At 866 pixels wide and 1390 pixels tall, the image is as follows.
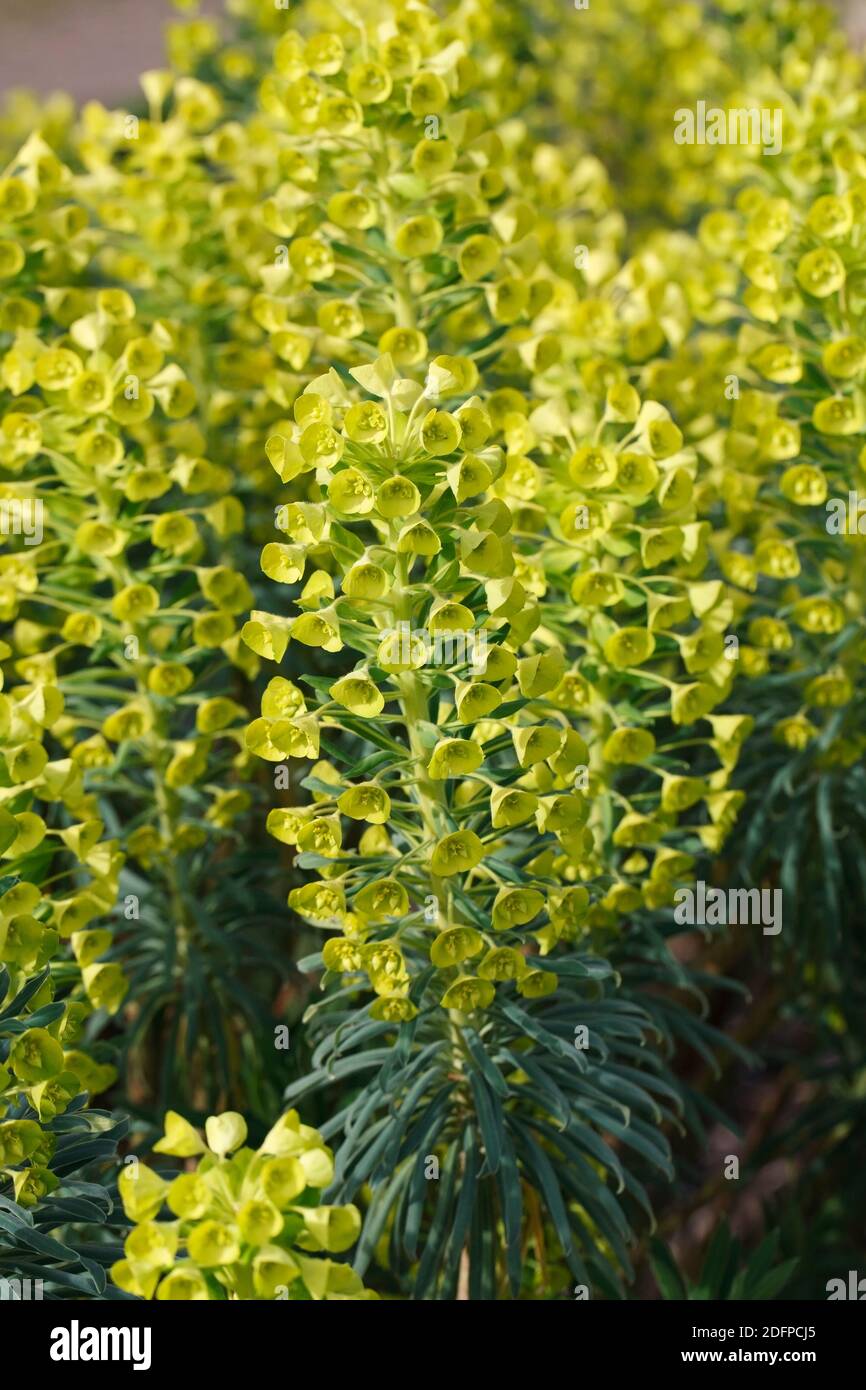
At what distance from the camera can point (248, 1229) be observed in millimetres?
1131

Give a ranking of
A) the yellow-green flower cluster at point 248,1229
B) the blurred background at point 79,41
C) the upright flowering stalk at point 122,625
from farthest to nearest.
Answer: the blurred background at point 79,41
the upright flowering stalk at point 122,625
the yellow-green flower cluster at point 248,1229

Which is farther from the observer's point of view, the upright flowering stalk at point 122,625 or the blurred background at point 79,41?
the blurred background at point 79,41

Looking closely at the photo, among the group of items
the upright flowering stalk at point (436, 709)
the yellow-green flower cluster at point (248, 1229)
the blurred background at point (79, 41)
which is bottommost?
the yellow-green flower cluster at point (248, 1229)

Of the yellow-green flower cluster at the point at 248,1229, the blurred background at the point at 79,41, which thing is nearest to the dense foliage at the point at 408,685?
the yellow-green flower cluster at the point at 248,1229

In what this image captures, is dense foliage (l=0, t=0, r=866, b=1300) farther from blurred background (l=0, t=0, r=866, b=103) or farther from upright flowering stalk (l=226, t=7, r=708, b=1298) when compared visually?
blurred background (l=0, t=0, r=866, b=103)

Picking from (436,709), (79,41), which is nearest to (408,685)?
(436,709)

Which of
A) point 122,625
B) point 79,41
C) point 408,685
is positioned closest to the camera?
point 408,685

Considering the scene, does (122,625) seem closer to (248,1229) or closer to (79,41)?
(248,1229)

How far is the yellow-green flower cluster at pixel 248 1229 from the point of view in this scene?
3.73ft

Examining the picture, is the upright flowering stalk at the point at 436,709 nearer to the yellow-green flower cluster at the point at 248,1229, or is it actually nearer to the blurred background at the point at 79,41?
the yellow-green flower cluster at the point at 248,1229

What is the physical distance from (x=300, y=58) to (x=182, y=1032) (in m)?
1.31

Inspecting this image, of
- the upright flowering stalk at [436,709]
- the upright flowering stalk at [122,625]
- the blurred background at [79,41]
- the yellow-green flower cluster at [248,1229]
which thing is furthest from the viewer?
the blurred background at [79,41]

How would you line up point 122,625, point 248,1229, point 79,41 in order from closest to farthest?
point 248,1229 < point 122,625 < point 79,41
